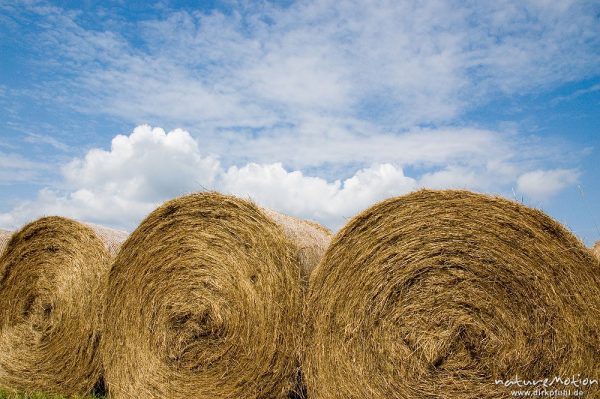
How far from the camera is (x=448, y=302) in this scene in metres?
4.37

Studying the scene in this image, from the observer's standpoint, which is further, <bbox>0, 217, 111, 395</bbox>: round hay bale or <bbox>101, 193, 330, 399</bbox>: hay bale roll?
<bbox>0, 217, 111, 395</bbox>: round hay bale

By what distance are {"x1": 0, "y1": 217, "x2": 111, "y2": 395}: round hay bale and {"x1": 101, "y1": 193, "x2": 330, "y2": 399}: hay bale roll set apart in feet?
1.63

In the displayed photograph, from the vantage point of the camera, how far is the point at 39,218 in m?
6.55

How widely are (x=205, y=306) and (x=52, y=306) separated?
226 centimetres

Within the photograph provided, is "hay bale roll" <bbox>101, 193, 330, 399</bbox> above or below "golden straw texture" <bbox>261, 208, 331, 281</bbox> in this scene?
below

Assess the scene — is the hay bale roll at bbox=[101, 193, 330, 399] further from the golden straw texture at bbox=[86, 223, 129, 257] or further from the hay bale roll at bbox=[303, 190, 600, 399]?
the golden straw texture at bbox=[86, 223, 129, 257]

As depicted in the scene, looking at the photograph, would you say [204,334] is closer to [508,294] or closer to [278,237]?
[278,237]

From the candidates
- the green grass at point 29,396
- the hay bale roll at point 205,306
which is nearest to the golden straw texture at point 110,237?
the hay bale roll at point 205,306

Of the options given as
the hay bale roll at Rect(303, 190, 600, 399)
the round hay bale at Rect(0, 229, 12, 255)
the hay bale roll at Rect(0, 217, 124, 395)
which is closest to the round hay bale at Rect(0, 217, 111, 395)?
the hay bale roll at Rect(0, 217, 124, 395)

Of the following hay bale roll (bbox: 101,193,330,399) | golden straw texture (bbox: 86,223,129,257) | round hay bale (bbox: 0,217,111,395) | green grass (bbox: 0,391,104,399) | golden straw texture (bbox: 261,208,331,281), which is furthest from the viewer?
golden straw texture (bbox: 86,223,129,257)

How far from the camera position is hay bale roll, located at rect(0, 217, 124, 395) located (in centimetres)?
593

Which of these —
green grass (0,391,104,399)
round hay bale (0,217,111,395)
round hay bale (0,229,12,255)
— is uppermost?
round hay bale (0,229,12,255)

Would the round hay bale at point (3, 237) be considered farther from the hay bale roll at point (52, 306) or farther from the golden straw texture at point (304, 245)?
the golden straw texture at point (304, 245)

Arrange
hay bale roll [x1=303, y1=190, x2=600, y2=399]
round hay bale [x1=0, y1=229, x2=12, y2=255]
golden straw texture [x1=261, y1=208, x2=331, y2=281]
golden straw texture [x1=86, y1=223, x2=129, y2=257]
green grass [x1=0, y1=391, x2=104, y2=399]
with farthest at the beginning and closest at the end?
round hay bale [x1=0, y1=229, x2=12, y2=255] < golden straw texture [x1=86, y1=223, x2=129, y2=257] < green grass [x1=0, y1=391, x2=104, y2=399] < golden straw texture [x1=261, y1=208, x2=331, y2=281] < hay bale roll [x1=303, y1=190, x2=600, y2=399]
